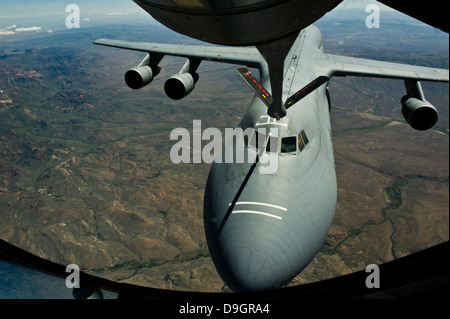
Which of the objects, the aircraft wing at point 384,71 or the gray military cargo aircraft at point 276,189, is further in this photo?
the aircraft wing at point 384,71

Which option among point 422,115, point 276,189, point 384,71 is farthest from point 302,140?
point 384,71

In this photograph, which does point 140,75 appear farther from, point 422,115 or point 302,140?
point 422,115

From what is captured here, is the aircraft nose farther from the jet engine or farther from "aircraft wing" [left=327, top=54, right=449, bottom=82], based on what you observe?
the jet engine

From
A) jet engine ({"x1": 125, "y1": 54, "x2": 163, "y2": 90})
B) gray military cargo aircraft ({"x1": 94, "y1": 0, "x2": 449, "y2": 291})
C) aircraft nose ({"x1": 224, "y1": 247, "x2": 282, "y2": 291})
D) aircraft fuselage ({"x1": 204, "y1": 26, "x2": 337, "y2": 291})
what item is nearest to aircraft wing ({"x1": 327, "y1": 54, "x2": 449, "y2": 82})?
gray military cargo aircraft ({"x1": 94, "y1": 0, "x2": 449, "y2": 291})

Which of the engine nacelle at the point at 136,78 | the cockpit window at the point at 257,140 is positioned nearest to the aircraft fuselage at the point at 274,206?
the cockpit window at the point at 257,140

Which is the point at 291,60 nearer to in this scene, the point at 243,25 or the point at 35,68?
the point at 243,25

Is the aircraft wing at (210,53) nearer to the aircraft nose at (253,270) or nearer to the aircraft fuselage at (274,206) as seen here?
the aircraft fuselage at (274,206)

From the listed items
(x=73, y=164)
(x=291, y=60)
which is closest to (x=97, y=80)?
(x=73, y=164)
